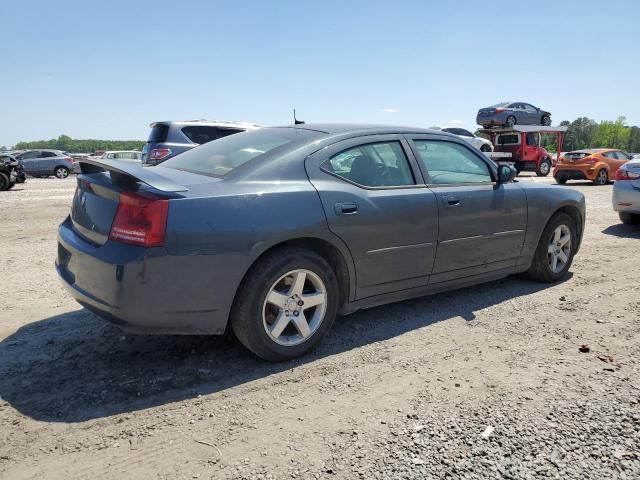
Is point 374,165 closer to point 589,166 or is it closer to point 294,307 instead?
point 294,307

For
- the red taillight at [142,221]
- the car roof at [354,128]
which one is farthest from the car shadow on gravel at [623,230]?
the red taillight at [142,221]

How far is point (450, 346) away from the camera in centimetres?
350

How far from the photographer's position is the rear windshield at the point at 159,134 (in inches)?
413

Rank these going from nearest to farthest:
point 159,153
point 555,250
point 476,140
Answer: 1. point 555,250
2. point 159,153
3. point 476,140

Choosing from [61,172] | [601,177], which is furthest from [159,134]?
[61,172]

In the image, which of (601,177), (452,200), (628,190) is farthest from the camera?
(601,177)

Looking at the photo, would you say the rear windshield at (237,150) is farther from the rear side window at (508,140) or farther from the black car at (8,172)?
the rear side window at (508,140)

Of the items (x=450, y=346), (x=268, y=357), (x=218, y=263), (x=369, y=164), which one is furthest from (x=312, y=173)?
(x=450, y=346)

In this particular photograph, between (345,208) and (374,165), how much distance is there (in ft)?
1.82

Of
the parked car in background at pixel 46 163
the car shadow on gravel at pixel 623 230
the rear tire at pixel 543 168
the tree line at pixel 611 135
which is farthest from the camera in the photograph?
the tree line at pixel 611 135

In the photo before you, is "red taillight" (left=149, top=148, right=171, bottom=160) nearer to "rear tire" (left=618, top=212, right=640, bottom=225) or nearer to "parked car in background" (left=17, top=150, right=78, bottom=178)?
"rear tire" (left=618, top=212, right=640, bottom=225)

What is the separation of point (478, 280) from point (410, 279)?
→ 882 millimetres

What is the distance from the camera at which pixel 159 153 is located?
10281 mm

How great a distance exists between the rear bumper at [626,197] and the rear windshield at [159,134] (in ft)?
27.8
